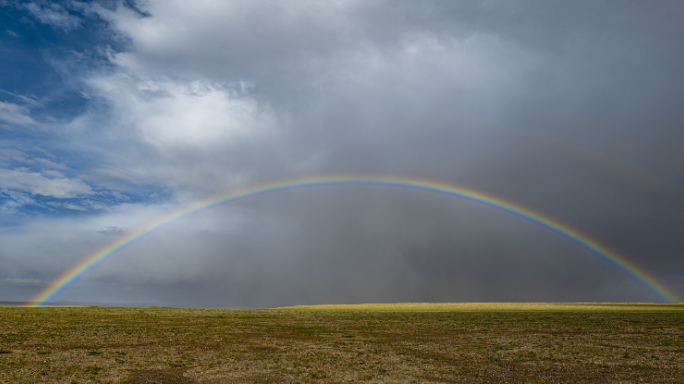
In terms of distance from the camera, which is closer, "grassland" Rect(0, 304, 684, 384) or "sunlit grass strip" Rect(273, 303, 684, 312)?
"grassland" Rect(0, 304, 684, 384)

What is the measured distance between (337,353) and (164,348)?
1400 cm

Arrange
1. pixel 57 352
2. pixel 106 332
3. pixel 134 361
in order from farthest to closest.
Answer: pixel 106 332 → pixel 57 352 → pixel 134 361

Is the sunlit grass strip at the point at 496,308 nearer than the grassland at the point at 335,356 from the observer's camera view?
No

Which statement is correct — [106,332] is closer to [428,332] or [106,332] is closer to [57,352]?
[57,352]

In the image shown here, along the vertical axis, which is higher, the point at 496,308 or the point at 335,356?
the point at 335,356

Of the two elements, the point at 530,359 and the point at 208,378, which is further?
the point at 530,359

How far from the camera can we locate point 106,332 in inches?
1610

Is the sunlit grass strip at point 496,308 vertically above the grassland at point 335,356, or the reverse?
the grassland at point 335,356

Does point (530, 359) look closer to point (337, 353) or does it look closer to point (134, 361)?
point (337, 353)

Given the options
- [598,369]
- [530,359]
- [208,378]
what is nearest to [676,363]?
[598,369]

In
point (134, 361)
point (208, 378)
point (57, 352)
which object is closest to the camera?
point (208, 378)

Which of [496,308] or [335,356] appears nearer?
[335,356]

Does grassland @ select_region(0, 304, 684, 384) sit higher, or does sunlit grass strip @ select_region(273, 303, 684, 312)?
grassland @ select_region(0, 304, 684, 384)

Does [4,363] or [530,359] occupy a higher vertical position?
[4,363]
